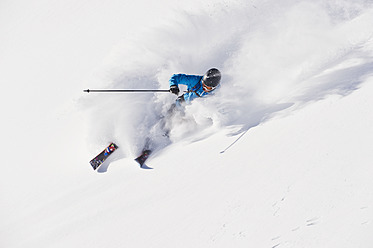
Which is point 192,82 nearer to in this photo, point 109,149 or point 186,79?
point 186,79

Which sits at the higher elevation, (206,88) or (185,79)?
(185,79)

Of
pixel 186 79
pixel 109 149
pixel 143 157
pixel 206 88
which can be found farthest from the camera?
pixel 109 149

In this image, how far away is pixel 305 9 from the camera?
693cm

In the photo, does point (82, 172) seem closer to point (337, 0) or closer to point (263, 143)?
point (263, 143)

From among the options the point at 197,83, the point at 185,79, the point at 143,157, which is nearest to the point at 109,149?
the point at 143,157

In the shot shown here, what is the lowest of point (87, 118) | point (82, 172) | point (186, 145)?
point (186, 145)

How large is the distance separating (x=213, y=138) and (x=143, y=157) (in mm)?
1644

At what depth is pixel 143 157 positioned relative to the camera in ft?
16.7

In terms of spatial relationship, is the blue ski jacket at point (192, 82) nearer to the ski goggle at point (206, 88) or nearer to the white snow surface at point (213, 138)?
the ski goggle at point (206, 88)

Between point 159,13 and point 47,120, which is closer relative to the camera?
point 47,120

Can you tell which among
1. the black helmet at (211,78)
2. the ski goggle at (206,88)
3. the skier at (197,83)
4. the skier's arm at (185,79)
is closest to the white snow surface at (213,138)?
the skier at (197,83)

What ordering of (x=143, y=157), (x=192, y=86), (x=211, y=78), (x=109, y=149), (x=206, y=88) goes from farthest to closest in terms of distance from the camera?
(x=109, y=149) → (x=143, y=157) → (x=192, y=86) → (x=206, y=88) → (x=211, y=78)

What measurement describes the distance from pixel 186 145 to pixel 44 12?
1000 cm

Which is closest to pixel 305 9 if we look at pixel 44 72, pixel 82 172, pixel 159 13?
pixel 159 13
